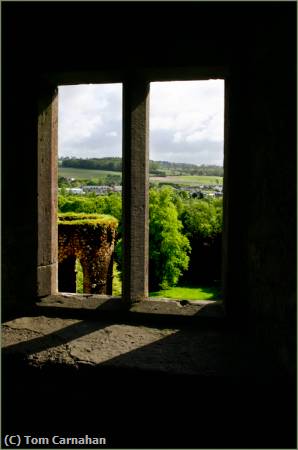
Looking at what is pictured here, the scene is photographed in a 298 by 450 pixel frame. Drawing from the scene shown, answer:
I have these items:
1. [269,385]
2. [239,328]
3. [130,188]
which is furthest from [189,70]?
[269,385]

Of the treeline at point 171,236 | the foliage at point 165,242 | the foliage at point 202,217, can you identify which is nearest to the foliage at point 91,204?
the treeline at point 171,236

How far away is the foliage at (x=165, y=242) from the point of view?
66.3 ft

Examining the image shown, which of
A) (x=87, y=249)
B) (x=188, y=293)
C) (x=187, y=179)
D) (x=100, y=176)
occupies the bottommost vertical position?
(x=188, y=293)

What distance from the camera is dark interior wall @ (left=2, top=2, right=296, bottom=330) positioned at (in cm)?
159

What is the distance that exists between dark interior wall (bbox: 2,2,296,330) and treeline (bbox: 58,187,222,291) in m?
16.8

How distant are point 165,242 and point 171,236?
470mm

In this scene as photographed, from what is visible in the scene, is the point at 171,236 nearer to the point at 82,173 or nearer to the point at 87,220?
the point at 82,173

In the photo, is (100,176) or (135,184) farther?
(100,176)

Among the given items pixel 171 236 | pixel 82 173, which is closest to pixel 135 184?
pixel 171 236

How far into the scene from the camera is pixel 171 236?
798 inches

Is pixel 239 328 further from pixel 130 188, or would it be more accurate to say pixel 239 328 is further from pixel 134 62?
pixel 134 62

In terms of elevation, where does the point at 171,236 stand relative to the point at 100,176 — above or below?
below

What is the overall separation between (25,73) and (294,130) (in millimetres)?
1785

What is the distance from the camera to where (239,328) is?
7.01ft
